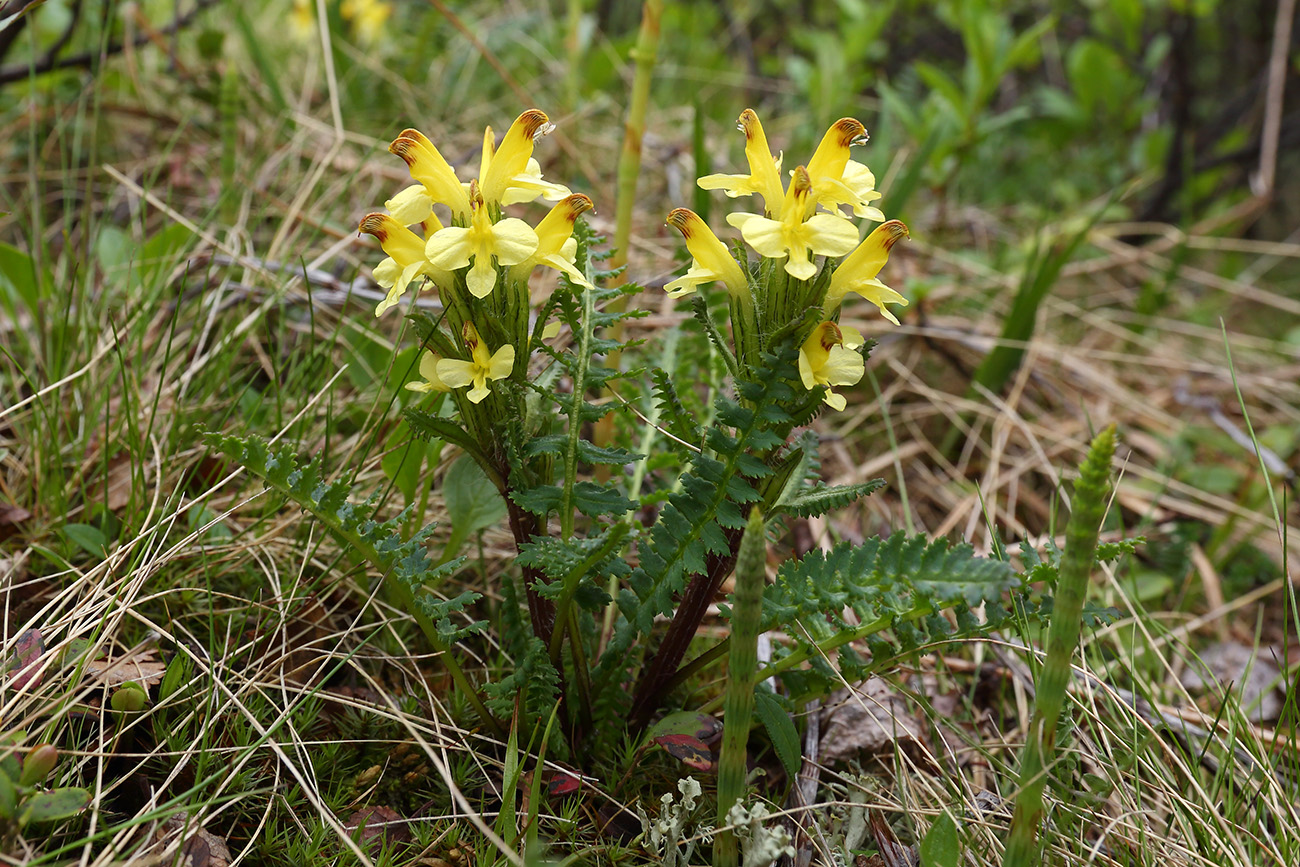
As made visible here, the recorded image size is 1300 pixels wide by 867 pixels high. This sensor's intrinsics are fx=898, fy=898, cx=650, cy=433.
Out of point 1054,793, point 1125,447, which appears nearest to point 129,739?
point 1054,793

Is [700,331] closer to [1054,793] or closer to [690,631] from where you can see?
[690,631]

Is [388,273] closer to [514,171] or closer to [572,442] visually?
[514,171]

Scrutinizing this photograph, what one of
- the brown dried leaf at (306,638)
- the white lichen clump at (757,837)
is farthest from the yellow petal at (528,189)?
the white lichen clump at (757,837)

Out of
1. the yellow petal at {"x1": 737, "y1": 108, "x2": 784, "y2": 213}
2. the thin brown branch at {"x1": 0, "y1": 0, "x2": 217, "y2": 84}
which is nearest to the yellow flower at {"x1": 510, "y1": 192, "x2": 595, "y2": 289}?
the yellow petal at {"x1": 737, "y1": 108, "x2": 784, "y2": 213}

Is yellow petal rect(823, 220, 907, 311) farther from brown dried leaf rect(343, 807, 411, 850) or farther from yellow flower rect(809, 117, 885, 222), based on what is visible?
brown dried leaf rect(343, 807, 411, 850)

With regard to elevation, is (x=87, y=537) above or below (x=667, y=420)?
below

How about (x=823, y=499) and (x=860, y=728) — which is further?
(x=860, y=728)

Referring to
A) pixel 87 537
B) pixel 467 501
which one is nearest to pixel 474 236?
pixel 467 501
